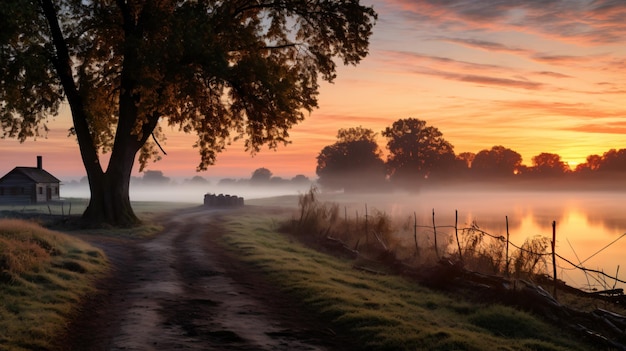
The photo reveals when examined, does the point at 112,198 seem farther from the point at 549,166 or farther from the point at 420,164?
the point at 549,166

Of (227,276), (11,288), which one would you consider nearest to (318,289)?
(227,276)

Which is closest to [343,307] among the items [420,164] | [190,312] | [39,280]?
[190,312]

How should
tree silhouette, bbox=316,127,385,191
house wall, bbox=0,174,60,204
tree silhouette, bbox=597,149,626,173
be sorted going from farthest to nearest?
tree silhouette, bbox=597,149,626,173
tree silhouette, bbox=316,127,385,191
house wall, bbox=0,174,60,204

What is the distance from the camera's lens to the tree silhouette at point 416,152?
100438mm

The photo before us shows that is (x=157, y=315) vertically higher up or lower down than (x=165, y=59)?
lower down

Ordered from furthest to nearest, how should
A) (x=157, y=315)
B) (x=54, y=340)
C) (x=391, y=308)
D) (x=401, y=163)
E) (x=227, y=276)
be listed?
1. (x=401, y=163)
2. (x=227, y=276)
3. (x=391, y=308)
4. (x=157, y=315)
5. (x=54, y=340)

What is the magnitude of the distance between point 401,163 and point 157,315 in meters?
91.9

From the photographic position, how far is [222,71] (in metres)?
28.3

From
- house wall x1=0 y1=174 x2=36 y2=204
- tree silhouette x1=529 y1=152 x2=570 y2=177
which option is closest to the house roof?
house wall x1=0 y1=174 x2=36 y2=204

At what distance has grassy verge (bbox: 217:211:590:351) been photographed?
11.2m

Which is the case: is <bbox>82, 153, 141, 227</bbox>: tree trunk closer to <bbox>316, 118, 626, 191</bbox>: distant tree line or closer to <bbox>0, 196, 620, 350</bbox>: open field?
<bbox>0, 196, 620, 350</bbox>: open field

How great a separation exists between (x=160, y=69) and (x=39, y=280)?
1631 centimetres

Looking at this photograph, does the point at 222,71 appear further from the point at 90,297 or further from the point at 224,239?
the point at 90,297

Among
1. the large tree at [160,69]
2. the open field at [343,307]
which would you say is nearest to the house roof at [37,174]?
the large tree at [160,69]
